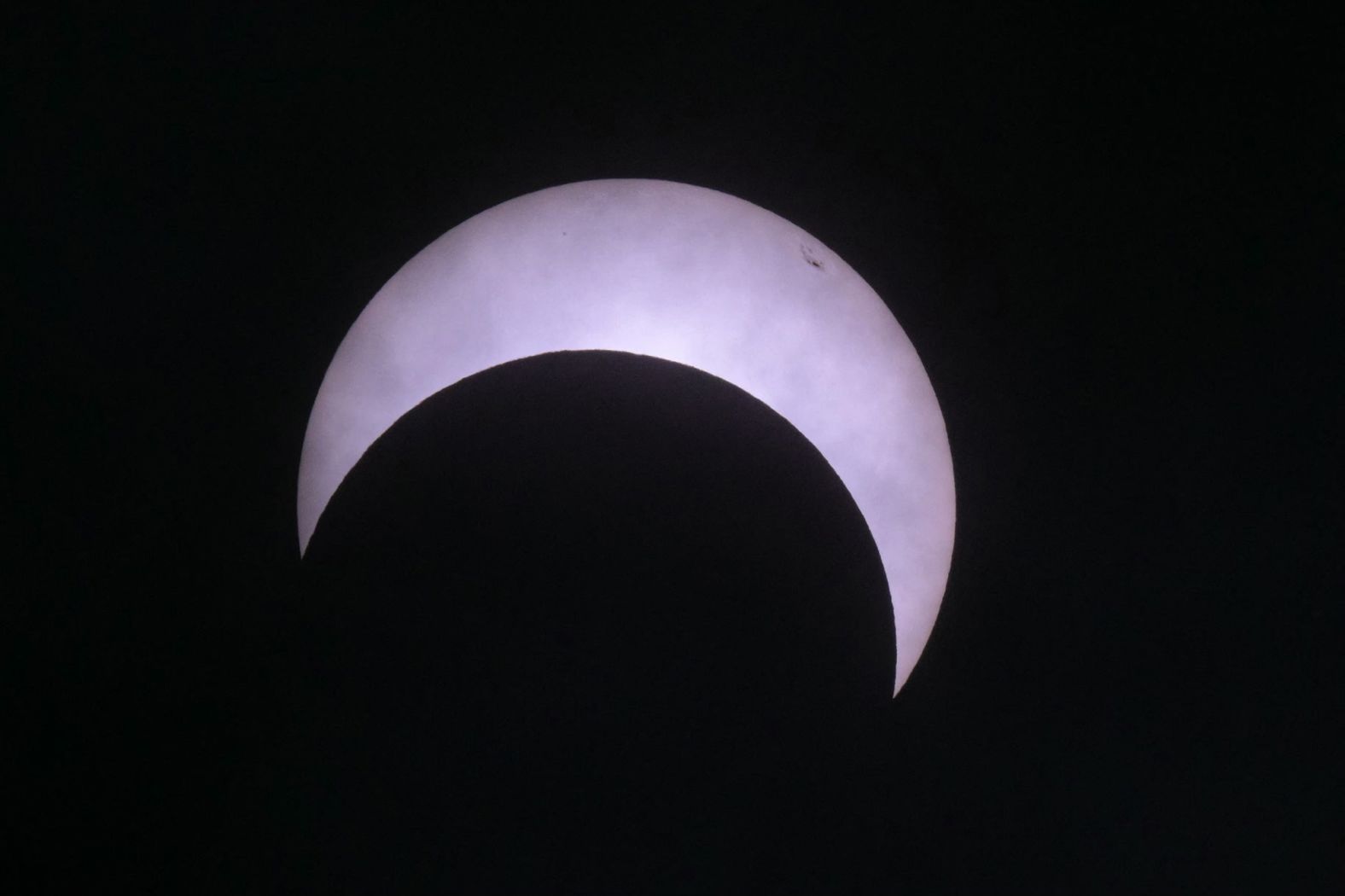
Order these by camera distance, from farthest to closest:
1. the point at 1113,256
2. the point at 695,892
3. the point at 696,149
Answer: the point at 1113,256
the point at 696,149
the point at 695,892

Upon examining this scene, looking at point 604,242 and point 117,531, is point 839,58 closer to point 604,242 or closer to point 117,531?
point 604,242

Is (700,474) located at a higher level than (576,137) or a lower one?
lower

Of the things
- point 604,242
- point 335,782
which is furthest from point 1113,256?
point 335,782

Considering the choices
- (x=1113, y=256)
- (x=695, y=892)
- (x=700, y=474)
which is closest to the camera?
(x=700, y=474)

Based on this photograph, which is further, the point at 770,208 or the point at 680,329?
the point at 680,329
